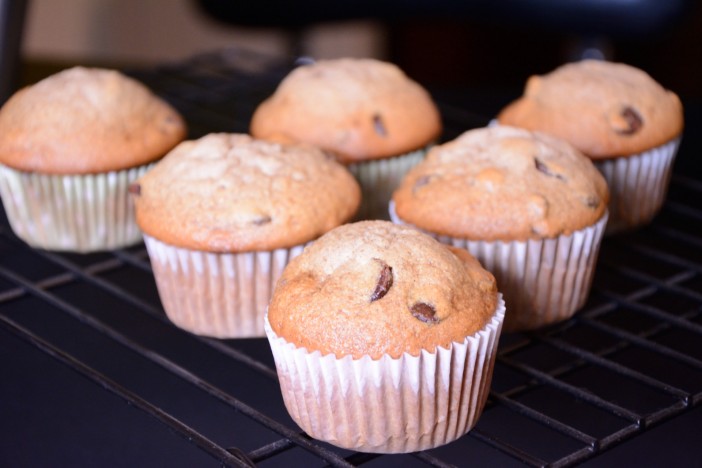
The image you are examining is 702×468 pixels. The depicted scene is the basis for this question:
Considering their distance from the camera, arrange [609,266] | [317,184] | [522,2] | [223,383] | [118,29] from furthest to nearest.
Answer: [118,29] < [522,2] < [609,266] < [317,184] < [223,383]

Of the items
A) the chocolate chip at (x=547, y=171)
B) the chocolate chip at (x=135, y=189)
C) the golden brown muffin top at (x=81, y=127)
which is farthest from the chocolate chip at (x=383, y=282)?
the golden brown muffin top at (x=81, y=127)

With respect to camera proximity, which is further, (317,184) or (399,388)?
(317,184)

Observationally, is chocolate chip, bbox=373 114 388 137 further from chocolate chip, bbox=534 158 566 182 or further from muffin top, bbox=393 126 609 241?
chocolate chip, bbox=534 158 566 182

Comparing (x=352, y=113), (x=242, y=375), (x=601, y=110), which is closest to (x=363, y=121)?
(x=352, y=113)

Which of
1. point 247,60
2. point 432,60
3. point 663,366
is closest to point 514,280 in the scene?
point 663,366

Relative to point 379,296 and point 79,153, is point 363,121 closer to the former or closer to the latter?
point 79,153

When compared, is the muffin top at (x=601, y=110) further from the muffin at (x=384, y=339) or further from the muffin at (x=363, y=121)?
the muffin at (x=384, y=339)

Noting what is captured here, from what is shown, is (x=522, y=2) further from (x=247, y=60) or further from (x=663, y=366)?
(x=663, y=366)

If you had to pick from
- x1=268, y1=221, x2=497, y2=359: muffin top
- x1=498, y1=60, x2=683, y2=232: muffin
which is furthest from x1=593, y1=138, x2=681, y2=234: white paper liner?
x1=268, y1=221, x2=497, y2=359: muffin top
